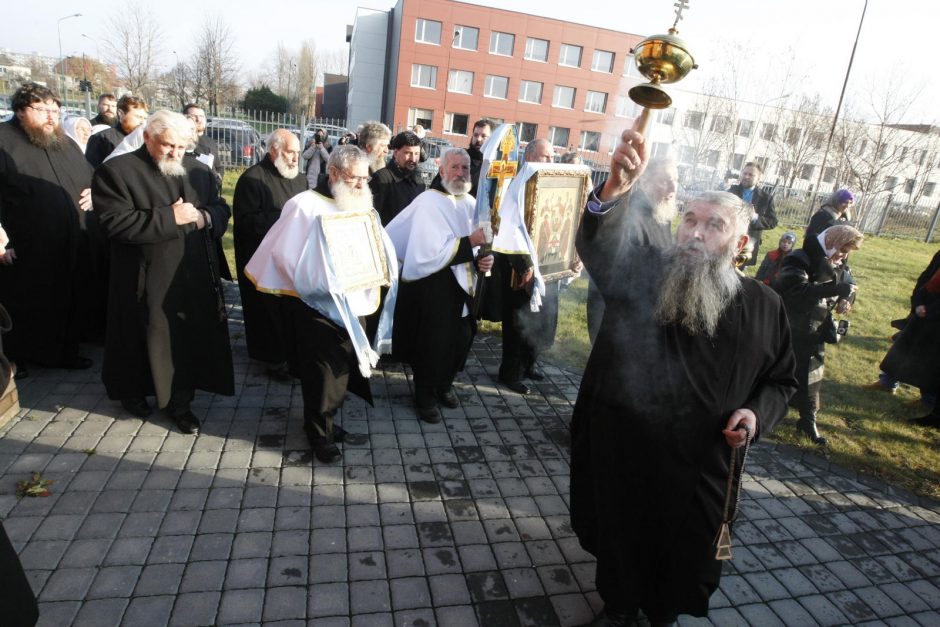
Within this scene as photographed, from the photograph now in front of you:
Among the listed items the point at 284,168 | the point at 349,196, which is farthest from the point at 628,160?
the point at 284,168

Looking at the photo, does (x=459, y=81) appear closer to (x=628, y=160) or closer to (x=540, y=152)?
(x=540, y=152)

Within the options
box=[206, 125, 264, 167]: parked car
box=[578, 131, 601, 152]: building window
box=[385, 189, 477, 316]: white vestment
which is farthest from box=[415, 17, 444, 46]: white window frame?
box=[578, 131, 601, 152]: building window

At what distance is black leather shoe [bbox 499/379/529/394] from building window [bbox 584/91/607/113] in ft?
10.5

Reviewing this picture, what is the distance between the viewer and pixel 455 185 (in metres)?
4.48

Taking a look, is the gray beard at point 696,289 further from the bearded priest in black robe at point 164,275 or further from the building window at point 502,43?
the building window at point 502,43

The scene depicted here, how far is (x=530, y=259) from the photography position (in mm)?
4719

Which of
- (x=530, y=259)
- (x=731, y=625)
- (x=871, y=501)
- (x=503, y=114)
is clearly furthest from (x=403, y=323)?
(x=503, y=114)

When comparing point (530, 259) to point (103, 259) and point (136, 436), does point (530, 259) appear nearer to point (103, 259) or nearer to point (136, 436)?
point (136, 436)

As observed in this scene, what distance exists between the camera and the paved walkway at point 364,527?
2814mm

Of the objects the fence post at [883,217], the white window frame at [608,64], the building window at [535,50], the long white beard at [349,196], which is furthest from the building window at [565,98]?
the building window at [535,50]

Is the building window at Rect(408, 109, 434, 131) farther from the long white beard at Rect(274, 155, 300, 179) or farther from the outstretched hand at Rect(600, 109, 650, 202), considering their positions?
the outstretched hand at Rect(600, 109, 650, 202)

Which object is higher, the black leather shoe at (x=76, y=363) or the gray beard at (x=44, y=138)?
the gray beard at (x=44, y=138)

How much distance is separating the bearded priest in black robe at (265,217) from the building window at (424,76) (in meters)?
36.2

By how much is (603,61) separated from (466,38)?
38042mm
